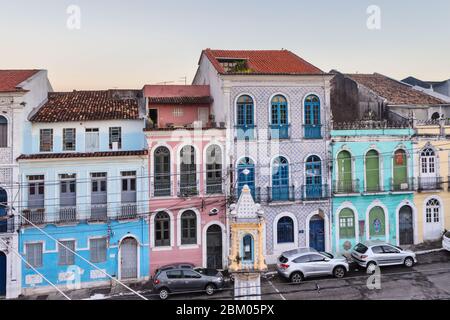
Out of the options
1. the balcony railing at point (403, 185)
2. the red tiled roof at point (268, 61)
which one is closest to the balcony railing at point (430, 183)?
the balcony railing at point (403, 185)

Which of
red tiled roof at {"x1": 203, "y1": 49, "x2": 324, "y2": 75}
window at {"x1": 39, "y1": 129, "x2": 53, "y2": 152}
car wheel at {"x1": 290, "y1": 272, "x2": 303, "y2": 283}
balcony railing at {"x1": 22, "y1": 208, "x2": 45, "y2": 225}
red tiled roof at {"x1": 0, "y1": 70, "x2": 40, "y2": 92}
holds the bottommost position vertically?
car wheel at {"x1": 290, "y1": 272, "x2": 303, "y2": 283}

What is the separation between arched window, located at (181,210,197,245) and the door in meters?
7.21

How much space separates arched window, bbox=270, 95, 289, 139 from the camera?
2353 centimetres

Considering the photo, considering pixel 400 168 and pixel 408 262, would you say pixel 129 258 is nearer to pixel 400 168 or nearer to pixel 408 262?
pixel 408 262

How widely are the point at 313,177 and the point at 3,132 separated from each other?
720 inches

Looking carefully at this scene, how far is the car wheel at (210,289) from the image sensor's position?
18.9 meters

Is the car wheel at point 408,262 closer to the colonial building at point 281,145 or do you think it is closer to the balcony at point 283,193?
the colonial building at point 281,145

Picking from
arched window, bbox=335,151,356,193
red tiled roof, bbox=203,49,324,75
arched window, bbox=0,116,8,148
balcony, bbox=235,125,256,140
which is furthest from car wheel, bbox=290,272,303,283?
arched window, bbox=0,116,8,148

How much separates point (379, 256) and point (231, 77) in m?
13.2

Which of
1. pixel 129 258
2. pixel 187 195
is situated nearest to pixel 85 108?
pixel 187 195

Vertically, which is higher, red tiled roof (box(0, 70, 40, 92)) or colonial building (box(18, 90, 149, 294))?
red tiled roof (box(0, 70, 40, 92))

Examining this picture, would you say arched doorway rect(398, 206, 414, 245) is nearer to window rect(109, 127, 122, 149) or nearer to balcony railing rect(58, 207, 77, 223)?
window rect(109, 127, 122, 149)

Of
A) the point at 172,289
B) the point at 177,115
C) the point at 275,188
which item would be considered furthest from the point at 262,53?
the point at 172,289

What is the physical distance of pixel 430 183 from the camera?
976 inches
